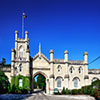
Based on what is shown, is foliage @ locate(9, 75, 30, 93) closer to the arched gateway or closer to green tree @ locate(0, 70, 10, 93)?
green tree @ locate(0, 70, 10, 93)

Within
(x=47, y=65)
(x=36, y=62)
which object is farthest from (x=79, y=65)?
(x=36, y=62)

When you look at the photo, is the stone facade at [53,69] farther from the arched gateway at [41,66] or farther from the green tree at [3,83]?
the green tree at [3,83]

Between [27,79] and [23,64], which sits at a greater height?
[23,64]

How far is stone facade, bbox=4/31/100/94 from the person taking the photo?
42688 millimetres

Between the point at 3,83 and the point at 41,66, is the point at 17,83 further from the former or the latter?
the point at 41,66

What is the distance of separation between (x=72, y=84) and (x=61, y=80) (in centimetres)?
310

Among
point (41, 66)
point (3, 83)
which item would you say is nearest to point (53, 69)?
point (41, 66)

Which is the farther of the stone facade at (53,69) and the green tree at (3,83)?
the stone facade at (53,69)

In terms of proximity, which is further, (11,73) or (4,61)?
(4,61)

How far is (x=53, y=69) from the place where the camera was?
44062mm

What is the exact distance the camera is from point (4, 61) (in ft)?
283

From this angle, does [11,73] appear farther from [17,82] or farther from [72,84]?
[72,84]

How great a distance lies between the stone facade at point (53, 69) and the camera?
42.7 metres

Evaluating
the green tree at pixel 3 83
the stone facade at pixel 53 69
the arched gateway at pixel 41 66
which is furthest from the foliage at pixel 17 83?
the arched gateway at pixel 41 66
